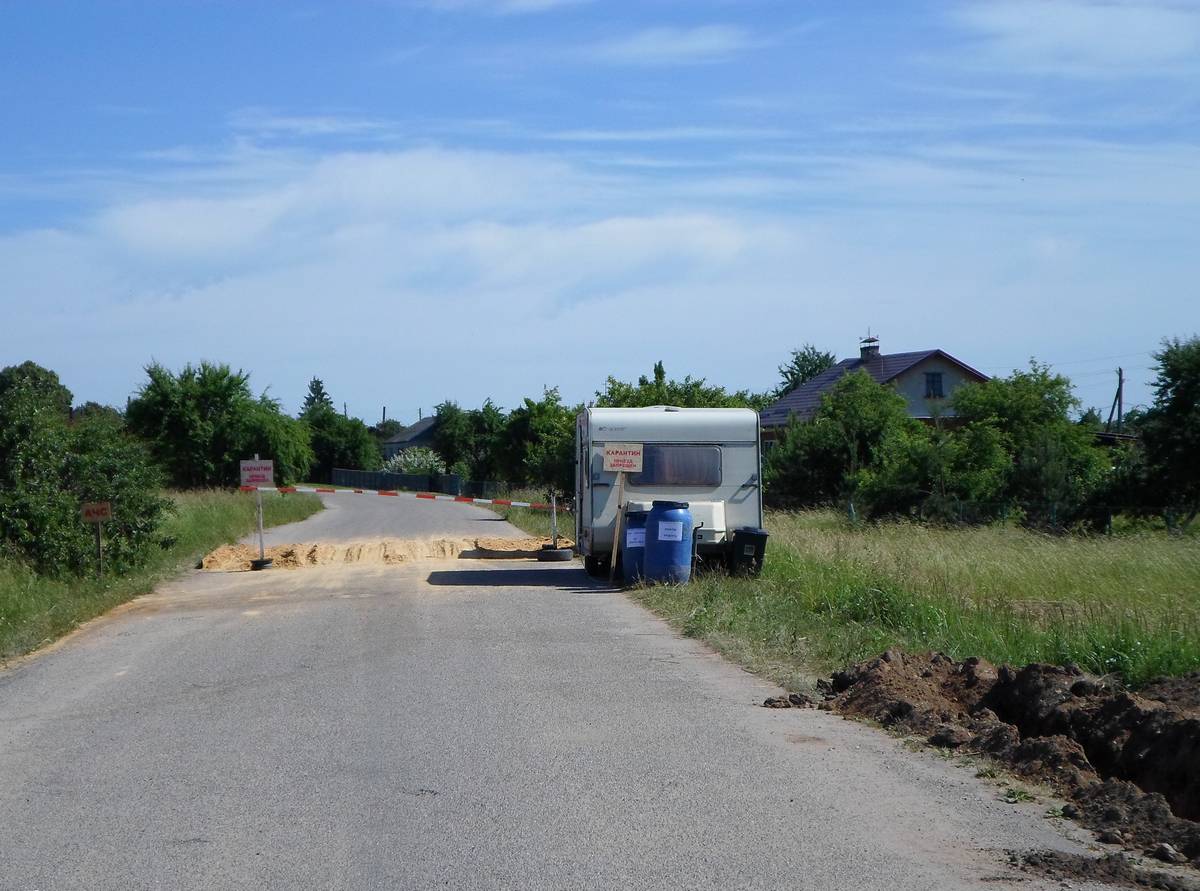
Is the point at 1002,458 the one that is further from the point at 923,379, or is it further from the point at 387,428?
the point at 387,428

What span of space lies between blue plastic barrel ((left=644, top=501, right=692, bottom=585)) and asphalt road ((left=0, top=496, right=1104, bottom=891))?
542cm

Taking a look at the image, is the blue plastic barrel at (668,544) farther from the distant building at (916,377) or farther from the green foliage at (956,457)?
the distant building at (916,377)

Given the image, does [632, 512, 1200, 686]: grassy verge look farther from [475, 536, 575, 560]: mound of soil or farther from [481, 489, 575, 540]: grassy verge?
[481, 489, 575, 540]: grassy verge

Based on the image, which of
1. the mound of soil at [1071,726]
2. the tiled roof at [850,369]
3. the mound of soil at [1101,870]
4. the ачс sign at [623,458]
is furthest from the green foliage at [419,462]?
the mound of soil at [1101,870]

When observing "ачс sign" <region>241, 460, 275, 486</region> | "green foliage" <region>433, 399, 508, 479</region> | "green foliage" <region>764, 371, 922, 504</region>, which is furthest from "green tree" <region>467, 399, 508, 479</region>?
"ачс sign" <region>241, 460, 275, 486</region>

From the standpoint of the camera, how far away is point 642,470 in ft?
68.5

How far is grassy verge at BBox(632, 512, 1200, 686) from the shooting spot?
35.8ft

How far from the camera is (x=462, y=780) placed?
7.26 meters

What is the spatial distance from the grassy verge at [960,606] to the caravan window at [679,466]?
1790 mm

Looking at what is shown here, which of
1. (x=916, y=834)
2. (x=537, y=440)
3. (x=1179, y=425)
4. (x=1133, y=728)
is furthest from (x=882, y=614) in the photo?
(x=537, y=440)

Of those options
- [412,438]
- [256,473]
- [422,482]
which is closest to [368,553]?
[256,473]

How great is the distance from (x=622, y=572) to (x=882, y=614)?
6.76m

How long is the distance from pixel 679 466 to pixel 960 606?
7409mm

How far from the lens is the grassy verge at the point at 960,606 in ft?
35.8
